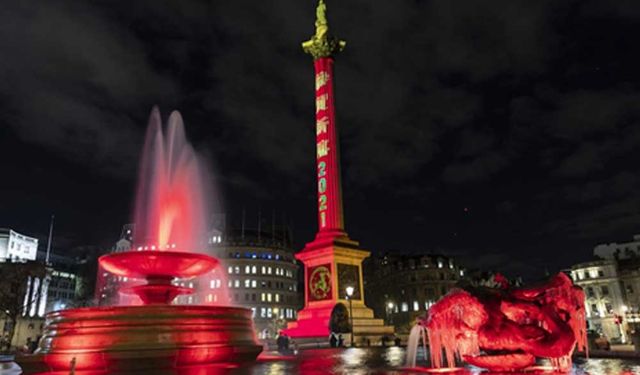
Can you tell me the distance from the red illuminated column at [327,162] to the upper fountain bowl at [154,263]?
66.5 ft

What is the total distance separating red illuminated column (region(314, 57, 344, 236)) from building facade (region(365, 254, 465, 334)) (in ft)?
171

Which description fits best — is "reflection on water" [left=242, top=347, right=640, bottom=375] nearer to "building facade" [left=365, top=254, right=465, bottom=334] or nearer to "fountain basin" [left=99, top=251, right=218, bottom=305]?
"fountain basin" [left=99, top=251, right=218, bottom=305]

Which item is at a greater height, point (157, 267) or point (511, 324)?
point (157, 267)

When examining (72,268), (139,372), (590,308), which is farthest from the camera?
(72,268)

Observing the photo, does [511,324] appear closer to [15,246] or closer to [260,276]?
[260,276]

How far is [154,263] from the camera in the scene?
50.8 feet

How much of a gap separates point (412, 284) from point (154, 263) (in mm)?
78299

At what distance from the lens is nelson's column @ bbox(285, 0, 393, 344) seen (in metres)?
A: 32.6

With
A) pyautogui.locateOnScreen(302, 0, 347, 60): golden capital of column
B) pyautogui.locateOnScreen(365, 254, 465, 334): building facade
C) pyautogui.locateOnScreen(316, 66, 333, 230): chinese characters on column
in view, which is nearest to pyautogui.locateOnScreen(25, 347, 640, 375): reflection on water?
pyautogui.locateOnScreen(316, 66, 333, 230): chinese characters on column

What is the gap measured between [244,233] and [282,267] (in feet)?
36.6

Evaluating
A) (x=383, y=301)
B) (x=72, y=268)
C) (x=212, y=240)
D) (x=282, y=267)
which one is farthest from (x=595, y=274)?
(x=72, y=268)

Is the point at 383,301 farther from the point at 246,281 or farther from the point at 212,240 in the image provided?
the point at 212,240

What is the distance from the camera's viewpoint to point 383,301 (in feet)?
311

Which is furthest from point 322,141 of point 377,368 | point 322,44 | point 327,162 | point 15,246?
point 15,246
